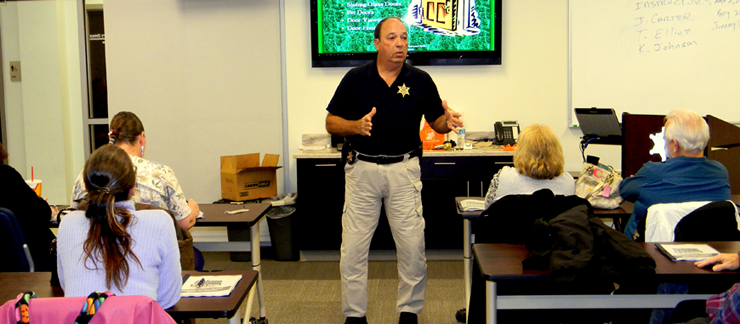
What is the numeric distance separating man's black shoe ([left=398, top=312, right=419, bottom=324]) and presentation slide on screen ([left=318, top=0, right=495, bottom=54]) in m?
2.51

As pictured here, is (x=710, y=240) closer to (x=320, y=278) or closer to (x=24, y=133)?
(x=320, y=278)

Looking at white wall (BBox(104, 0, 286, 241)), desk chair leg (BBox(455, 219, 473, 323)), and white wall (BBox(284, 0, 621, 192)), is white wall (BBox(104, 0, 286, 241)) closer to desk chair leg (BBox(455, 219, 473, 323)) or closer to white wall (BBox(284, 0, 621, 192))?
white wall (BBox(284, 0, 621, 192))

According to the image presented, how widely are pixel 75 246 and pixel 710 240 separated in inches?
91.3

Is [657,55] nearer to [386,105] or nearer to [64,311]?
[386,105]

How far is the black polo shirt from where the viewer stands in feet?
10.7

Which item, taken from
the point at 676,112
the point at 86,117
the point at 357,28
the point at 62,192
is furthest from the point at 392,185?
the point at 62,192

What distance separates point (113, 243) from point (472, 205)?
197 centimetres

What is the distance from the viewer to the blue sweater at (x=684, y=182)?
2.76m

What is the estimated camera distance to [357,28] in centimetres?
513

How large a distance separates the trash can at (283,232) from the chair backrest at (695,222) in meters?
3.00

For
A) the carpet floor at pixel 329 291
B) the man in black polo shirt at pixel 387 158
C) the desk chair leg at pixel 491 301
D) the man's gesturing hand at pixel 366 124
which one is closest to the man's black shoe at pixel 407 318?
the man in black polo shirt at pixel 387 158

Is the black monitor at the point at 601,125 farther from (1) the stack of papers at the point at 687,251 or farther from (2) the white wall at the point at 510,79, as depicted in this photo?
(1) the stack of papers at the point at 687,251

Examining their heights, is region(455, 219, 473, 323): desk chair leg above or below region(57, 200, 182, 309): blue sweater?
below

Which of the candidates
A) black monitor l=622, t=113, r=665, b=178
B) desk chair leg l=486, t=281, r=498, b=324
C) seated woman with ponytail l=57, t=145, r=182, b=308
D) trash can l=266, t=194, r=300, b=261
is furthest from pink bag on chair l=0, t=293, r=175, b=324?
trash can l=266, t=194, r=300, b=261
